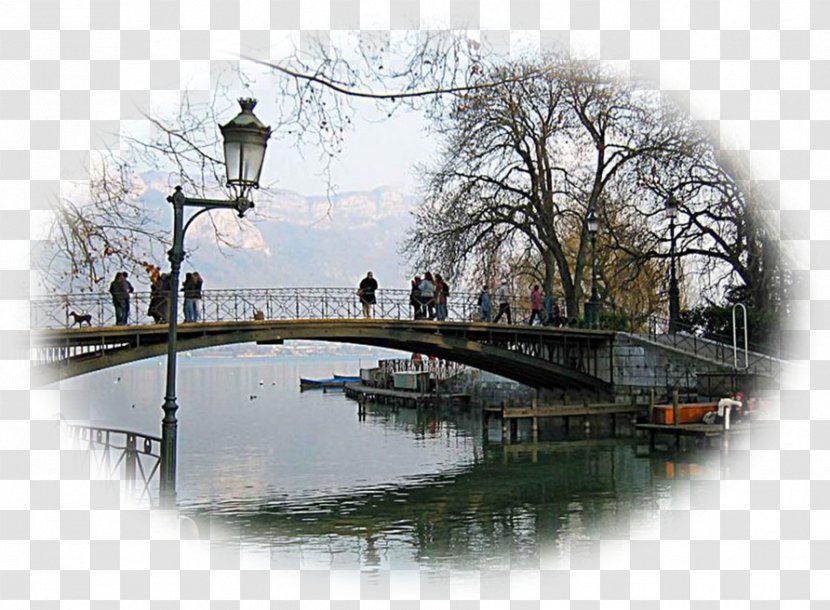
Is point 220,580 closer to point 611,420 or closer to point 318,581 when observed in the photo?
point 318,581

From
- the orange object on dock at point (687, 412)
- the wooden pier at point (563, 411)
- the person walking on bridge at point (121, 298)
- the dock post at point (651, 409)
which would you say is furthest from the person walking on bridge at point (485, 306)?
the person walking on bridge at point (121, 298)

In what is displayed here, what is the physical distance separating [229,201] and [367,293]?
19.2 m

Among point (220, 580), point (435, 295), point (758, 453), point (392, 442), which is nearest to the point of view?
point (220, 580)

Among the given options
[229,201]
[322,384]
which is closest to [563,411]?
[229,201]

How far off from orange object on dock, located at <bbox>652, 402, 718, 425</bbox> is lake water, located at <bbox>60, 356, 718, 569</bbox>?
1068 mm

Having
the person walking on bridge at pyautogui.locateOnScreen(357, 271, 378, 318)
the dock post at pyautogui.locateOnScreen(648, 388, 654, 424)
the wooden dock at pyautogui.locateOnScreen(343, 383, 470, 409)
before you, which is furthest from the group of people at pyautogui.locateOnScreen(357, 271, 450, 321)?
the wooden dock at pyautogui.locateOnScreen(343, 383, 470, 409)

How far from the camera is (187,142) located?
9.20m

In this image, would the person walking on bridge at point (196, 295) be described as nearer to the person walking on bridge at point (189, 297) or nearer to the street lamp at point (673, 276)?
the person walking on bridge at point (189, 297)

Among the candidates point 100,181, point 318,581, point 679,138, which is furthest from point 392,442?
point 318,581

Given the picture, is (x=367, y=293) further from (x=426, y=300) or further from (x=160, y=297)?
(x=160, y=297)

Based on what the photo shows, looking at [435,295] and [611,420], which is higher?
[435,295]

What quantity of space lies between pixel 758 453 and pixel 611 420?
21849mm

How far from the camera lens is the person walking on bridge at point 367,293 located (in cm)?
2739

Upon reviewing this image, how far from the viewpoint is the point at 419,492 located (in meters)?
21.2
